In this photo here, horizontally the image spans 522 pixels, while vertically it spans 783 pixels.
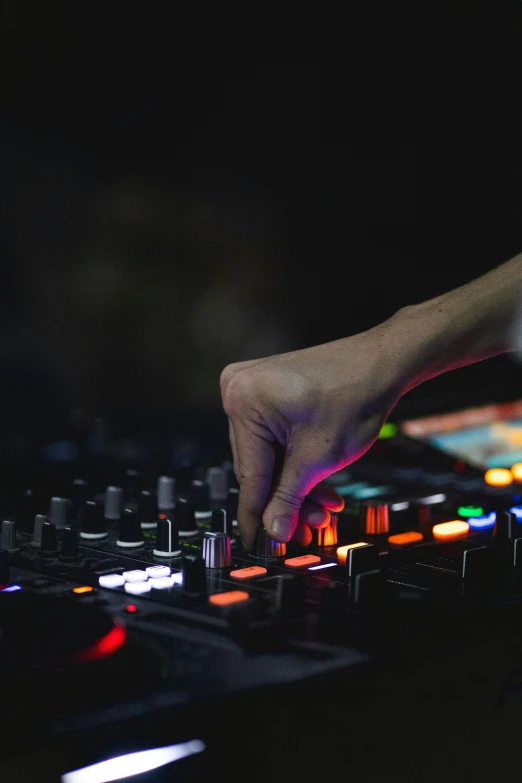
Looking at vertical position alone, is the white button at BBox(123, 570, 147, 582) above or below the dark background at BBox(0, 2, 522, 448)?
below

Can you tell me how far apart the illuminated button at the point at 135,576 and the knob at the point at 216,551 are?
75 mm

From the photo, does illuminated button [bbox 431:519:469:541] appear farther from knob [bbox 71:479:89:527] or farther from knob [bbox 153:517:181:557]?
knob [bbox 71:479:89:527]

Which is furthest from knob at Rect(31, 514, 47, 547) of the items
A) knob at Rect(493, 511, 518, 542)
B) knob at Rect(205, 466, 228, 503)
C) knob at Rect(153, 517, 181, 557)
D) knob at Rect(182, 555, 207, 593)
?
knob at Rect(493, 511, 518, 542)

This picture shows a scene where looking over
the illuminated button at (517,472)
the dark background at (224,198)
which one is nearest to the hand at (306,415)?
the dark background at (224,198)

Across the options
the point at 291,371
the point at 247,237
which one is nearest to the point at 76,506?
the point at 291,371

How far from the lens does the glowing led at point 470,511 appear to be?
1107 mm

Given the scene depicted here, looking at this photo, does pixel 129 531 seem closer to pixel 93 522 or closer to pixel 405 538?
pixel 93 522

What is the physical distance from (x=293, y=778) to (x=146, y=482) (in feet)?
2.39

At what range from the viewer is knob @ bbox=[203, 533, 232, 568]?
2.78ft

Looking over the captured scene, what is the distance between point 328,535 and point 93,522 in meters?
0.26

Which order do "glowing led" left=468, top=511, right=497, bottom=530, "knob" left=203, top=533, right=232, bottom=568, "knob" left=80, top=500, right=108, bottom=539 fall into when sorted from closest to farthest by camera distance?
"knob" left=203, top=533, right=232, bottom=568, "knob" left=80, top=500, right=108, bottom=539, "glowing led" left=468, top=511, right=497, bottom=530

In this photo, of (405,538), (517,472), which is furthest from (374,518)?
(517,472)

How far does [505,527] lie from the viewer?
3.24 feet

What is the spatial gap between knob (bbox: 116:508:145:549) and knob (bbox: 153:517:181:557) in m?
0.04
